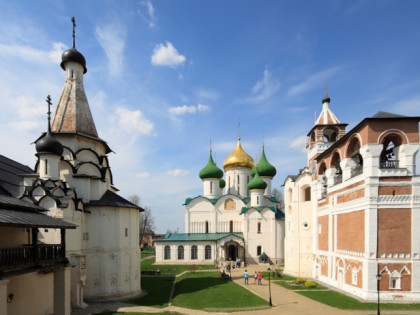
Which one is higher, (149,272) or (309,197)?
(309,197)

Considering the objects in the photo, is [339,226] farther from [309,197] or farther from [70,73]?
[70,73]

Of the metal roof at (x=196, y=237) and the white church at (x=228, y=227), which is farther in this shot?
the metal roof at (x=196, y=237)

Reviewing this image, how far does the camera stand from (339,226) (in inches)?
685

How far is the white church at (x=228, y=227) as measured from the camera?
29703 mm

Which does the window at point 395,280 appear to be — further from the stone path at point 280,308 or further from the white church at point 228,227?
the white church at point 228,227

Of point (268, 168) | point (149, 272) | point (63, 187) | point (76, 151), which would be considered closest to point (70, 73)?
point (76, 151)

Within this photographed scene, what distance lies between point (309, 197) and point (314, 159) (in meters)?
3.95

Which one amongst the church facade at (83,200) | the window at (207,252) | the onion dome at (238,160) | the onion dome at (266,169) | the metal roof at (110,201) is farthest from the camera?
the onion dome at (238,160)

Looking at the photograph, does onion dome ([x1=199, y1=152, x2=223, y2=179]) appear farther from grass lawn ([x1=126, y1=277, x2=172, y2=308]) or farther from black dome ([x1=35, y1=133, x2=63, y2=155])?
black dome ([x1=35, y1=133, x2=63, y2=155])

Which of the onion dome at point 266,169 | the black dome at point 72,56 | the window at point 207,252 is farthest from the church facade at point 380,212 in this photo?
the black dome at point 72,56

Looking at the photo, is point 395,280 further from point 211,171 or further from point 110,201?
point 211,171

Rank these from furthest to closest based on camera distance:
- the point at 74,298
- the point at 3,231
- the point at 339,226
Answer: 1. the point at 339,226
2. the point at 74,298
3. the point at 3,231

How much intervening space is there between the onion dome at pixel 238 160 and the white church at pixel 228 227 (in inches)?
62.1

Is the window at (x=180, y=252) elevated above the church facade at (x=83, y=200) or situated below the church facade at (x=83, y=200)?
below
